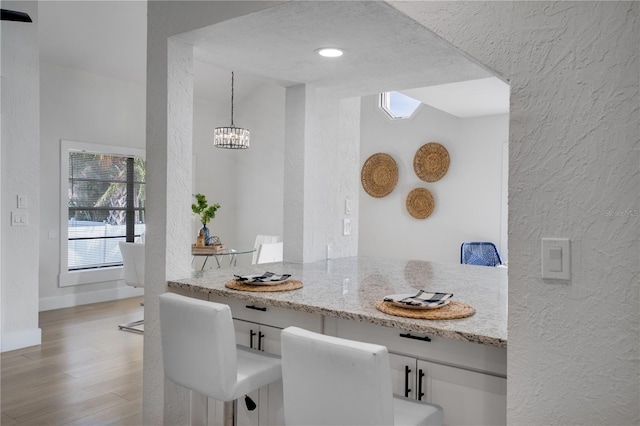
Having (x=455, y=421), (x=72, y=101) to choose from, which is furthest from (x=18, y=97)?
(x=455, y=421)

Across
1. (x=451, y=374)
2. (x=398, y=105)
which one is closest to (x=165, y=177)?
(x=451, y=374)

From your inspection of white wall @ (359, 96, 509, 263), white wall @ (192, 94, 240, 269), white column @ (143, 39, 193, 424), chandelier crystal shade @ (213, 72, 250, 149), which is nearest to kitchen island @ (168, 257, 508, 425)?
white column @ (143, 39, 193, 424)

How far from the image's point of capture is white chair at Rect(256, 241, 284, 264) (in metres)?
4.90

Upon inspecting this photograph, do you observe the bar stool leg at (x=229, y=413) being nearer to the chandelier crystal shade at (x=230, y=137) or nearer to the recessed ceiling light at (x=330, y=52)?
the recessed ceiling light at (x=330, y=52)

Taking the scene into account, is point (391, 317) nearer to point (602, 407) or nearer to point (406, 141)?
point (602, 407)

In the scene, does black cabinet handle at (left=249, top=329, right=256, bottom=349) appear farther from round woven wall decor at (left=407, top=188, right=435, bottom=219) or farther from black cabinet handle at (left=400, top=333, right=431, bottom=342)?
round woven wall decor at (left=407, top=188, right=435, bottom=219)

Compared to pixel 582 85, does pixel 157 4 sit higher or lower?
higher

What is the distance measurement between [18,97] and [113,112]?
7.20ft

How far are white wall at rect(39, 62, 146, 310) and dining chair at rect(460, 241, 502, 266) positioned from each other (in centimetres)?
431

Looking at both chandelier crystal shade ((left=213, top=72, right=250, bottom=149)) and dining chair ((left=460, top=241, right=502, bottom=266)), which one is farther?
dining chair ((left=460, top=241, right=502, bottom=266))

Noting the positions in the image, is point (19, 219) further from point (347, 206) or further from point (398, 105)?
point (398, 105)

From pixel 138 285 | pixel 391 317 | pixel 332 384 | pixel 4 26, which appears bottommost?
pixel 138 285

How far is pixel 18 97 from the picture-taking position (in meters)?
4.16

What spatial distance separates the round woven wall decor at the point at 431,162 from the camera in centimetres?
641
